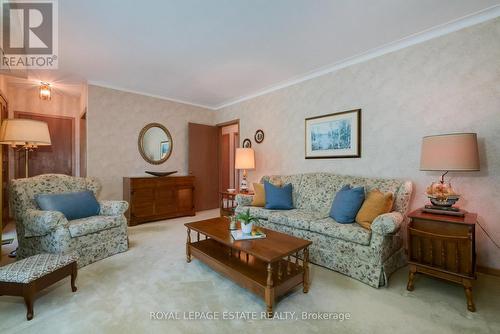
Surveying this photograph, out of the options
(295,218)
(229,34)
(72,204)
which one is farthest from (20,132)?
(295,218)

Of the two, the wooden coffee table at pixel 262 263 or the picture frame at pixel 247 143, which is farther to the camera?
the picture frame at pixel 247 143

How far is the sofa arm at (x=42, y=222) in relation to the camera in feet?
7.58

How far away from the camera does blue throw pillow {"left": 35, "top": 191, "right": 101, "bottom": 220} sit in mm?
2609

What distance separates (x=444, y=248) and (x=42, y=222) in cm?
372

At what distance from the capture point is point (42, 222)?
2.31 metres

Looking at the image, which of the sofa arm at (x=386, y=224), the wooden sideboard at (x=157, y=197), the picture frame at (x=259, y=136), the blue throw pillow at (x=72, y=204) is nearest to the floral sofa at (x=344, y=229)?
the sofa arm at (x=386, y=224)

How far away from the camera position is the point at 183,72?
366 centimetres

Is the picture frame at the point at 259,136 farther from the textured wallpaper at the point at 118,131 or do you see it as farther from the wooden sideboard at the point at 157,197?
the textured wallpaper at the point at 118,131

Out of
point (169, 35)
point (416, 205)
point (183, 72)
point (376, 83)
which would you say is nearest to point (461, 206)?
point (416, 205)

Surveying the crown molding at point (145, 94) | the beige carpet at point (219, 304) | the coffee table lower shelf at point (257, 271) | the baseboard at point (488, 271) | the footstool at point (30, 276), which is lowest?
the beige carpet at point (219, 304)

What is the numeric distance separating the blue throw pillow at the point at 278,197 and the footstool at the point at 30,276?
92.2 inches

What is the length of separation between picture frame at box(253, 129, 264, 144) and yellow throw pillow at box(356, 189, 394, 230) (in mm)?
2539

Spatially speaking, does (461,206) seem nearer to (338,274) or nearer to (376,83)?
(338,274)

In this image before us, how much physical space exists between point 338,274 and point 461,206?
58.9 inches
